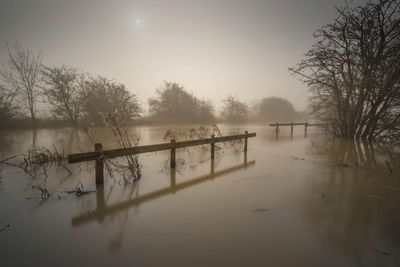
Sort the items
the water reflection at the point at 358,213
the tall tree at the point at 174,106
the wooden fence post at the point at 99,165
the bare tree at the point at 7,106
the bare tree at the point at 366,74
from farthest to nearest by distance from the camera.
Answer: the tall tree at the point at 174,106, the bare tree at the point at 7,106, the bare tree at the point at 366,74, the wooden fence post at the point at 99,165, the water reflection at the point at 358,213

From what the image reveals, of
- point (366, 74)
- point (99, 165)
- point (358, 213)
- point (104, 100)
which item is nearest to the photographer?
point (358, 213)

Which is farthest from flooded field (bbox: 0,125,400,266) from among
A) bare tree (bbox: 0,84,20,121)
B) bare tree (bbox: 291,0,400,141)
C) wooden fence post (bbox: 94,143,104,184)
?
bare tree (bbox: 0,84,20,121)

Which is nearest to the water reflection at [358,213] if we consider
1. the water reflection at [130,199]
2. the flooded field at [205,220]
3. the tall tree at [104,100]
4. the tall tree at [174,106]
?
the flooded field at [205,220]

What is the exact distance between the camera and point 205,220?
4250mm

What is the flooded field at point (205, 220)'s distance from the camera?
122 inches

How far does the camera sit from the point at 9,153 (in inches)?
440

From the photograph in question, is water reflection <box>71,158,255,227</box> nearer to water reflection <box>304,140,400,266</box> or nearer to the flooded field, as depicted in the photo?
the flooded field

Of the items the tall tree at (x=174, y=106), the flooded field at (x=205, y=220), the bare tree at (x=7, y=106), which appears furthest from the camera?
the tall tree at (x=174, y=106)

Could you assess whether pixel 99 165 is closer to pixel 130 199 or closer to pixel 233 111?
pixel 130 199

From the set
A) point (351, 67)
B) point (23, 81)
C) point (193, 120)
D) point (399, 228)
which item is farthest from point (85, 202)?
point (193, 120)

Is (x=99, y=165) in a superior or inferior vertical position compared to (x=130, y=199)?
superior

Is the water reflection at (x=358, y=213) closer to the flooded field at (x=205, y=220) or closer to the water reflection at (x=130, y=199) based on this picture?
the flooded field at (x=205, y=220)

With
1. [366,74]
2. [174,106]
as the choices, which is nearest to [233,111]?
[174,106]

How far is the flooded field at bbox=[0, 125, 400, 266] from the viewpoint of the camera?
3.10 metres
